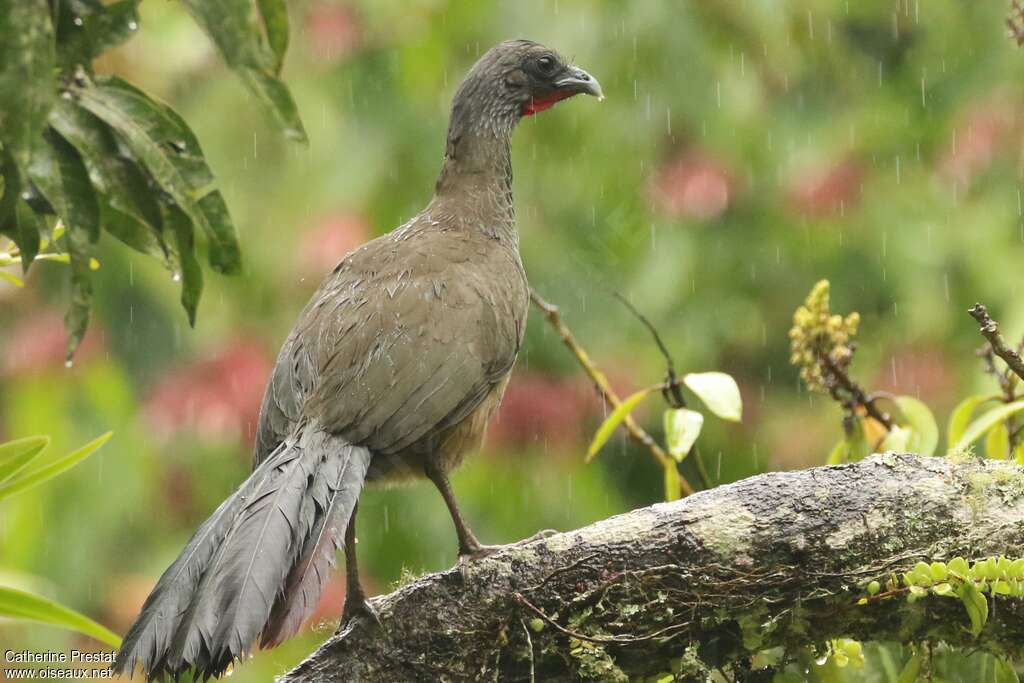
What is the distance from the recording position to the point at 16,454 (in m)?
2.38

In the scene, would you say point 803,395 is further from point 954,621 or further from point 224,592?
point 224,592

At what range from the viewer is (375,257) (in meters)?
3.41

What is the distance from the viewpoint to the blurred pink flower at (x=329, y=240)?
5.85 metres

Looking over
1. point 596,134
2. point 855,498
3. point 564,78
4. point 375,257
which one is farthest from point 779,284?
point 855,498

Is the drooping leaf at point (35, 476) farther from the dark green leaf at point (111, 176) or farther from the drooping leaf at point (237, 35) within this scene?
the drooping leaf at point (237, 35)

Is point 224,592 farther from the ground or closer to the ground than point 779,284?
farther from the ground

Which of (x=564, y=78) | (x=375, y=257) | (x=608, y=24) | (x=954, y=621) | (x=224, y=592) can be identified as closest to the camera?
(x=224, y=592)

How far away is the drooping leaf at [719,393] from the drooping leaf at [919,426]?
383 mm

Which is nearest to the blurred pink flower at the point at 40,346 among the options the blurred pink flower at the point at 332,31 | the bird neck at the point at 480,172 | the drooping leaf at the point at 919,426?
the blurred pink flower at the point at 332,31

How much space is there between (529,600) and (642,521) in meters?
0.25

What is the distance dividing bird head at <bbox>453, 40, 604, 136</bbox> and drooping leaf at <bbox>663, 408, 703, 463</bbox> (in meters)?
1.22

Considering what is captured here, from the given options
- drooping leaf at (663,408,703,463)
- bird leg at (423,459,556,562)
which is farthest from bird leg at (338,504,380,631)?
drooping leaf at (663,408,703,463)

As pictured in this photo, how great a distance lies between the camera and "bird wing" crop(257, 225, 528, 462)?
9.73 ft

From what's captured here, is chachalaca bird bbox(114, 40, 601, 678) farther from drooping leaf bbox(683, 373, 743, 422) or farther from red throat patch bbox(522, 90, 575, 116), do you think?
drooping leaf bbox(683, 373, 743, 422)
